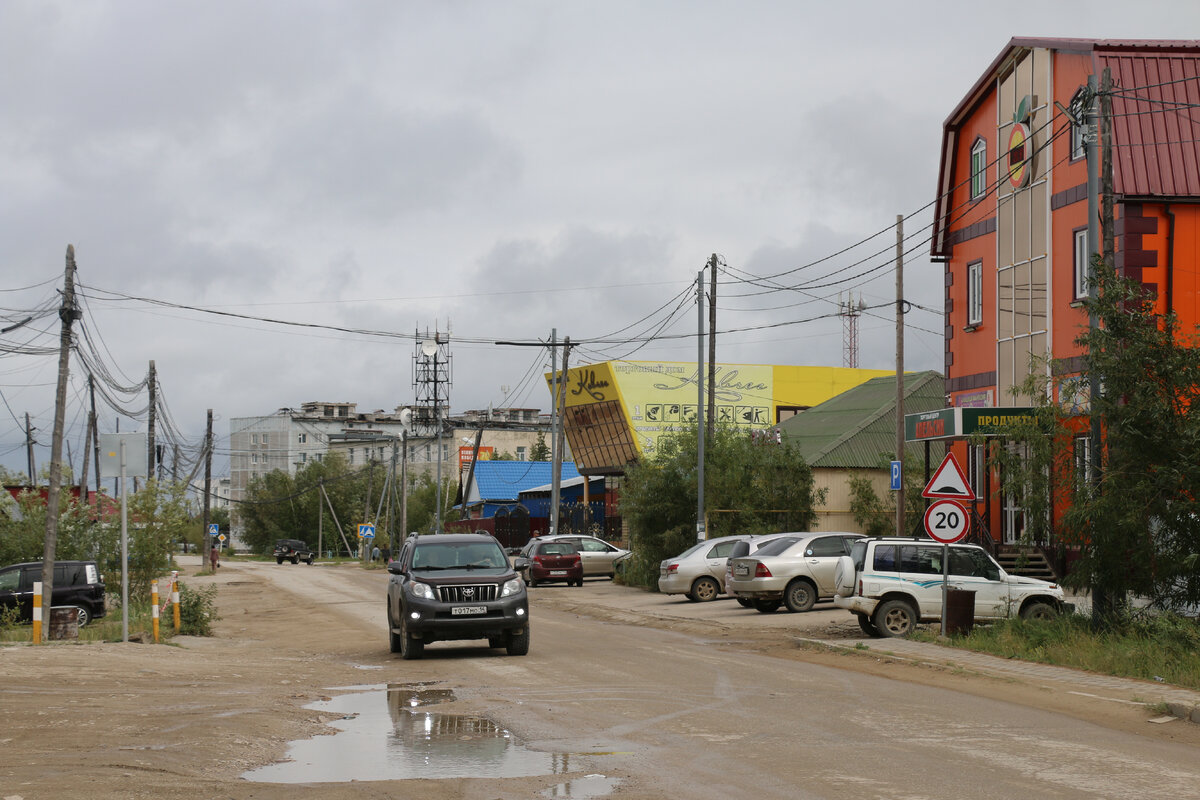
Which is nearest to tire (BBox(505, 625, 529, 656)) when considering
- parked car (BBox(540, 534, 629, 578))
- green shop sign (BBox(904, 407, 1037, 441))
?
green shop sign (BBox(904, 407, 1037, 441))

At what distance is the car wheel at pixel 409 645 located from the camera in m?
17.2

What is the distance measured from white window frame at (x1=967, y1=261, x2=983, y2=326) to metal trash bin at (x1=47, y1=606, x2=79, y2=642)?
869 inches

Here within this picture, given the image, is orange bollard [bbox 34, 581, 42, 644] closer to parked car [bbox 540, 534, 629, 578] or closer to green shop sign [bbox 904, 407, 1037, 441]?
green shop sign [bbox 904, 407, 1037, 441]

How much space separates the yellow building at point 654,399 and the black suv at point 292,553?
24515 millimetres

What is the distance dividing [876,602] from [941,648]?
92.0 inches

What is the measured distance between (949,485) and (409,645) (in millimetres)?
8432

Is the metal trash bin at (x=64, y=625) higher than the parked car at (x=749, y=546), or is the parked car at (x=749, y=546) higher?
the parked car at (x=749, y=546)

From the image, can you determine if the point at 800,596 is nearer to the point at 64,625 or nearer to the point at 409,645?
the point at 409,645

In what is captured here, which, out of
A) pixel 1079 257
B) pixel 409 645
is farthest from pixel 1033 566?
pixel 409 645

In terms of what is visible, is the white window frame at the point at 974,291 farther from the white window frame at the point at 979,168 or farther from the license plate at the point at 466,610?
the license plate at the point at 466,610

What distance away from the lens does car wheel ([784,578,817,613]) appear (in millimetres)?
25891

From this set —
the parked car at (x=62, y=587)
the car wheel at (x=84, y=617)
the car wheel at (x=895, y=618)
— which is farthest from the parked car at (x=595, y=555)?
the car wheel at (x=895, y=618)

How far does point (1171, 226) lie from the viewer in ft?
83.9

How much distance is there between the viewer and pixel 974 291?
32500 millimetres
